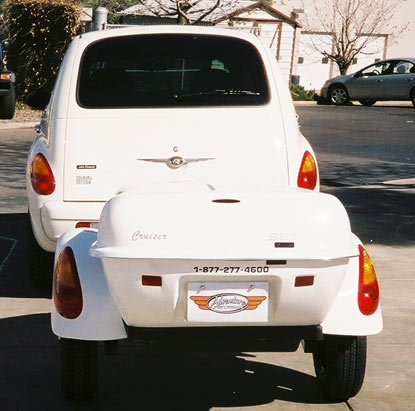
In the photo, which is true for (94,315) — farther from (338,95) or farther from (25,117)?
A: (338,95)

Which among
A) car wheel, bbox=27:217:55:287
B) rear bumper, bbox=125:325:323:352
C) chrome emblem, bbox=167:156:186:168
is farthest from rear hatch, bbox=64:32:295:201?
rear bumper, bbox=125:325:323:352

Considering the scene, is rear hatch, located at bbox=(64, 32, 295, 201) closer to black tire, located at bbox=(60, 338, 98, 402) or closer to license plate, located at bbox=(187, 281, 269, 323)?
black tire, located at bbox=(60, 338, 98, 402)

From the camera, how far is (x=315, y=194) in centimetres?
482

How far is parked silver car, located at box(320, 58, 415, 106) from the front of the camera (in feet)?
112

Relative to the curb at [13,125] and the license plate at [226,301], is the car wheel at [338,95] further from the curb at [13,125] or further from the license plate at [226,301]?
the license plate at [226,301]

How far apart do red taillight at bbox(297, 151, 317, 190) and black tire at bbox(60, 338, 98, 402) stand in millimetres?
2606

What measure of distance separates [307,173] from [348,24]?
1483 inches

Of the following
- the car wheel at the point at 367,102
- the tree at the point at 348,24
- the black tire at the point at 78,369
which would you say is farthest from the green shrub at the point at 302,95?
the black tire at the point at 78,369

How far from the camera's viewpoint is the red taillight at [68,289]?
489 cm

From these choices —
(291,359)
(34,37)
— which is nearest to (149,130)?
(291,359)

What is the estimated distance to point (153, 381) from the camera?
228 inches

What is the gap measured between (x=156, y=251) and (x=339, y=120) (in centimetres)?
2226

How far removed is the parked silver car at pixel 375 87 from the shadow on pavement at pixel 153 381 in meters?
28.8

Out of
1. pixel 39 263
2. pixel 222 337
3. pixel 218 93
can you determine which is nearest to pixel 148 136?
pixel 218 93
